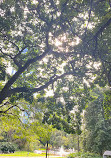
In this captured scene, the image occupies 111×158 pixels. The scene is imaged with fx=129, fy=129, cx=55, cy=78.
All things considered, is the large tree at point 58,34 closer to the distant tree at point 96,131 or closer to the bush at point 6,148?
the distant tree at point 96,131

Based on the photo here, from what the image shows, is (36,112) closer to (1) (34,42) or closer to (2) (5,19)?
(1) (34,42)

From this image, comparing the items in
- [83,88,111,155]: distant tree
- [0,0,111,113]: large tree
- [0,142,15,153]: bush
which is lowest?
[0,142,15,153]: bush

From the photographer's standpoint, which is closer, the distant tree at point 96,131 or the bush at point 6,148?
the distant tree at point 96,131

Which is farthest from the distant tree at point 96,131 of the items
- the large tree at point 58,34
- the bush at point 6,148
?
the bush at point 6,148

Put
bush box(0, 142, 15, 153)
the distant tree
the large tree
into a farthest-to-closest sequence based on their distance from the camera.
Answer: bush box(0, 142, 15, 153)
the distant tree
the large tree

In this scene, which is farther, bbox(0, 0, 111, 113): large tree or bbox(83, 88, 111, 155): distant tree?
bbox(83, 88, 111, 155): distant tree

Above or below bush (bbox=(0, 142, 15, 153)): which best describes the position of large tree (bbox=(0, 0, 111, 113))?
above

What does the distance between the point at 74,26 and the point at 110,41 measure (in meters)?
1.85

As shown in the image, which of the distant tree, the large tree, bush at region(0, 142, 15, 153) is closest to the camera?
the large tree

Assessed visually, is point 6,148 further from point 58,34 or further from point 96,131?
point 58,34

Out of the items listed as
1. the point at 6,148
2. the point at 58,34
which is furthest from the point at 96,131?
the point at 6,148

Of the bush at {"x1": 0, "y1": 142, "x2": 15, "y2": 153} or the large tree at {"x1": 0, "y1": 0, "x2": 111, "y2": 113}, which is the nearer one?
the large tree at {"x1": 0, "y1": 0, "x2": 111, "y2": 113}

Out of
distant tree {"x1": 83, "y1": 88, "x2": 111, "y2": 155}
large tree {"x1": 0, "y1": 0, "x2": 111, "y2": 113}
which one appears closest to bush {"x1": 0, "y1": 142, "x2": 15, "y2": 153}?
distant tree {"x1": 83, "y1": 88, "x2": 111, "y2": 155}

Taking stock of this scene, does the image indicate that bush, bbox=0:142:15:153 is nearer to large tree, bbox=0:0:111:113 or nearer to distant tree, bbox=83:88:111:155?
distant tree, bbox=83:88:111:155
